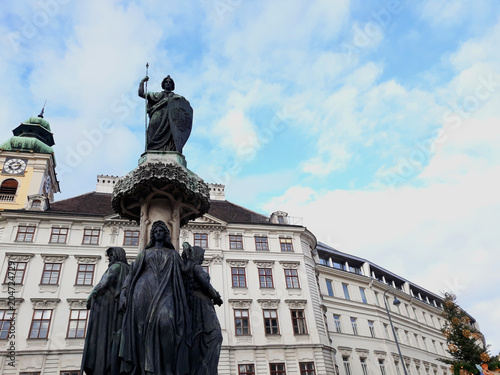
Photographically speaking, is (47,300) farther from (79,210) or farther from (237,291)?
(237,291)

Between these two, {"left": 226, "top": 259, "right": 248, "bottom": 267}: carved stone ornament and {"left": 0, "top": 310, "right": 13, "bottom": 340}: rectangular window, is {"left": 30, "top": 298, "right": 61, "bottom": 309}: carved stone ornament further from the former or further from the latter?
{"left": 226, "top": 259, "right": 248, "bottom": 267}: carved stone ornament

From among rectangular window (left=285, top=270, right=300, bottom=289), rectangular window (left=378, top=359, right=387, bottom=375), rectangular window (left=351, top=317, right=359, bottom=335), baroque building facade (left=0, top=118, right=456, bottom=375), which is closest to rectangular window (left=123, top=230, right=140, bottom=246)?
baroque building facade (left=0, top=118, right=456, bottom=375)

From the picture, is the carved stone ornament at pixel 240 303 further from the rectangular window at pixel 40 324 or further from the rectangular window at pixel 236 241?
the rectangular window at pixel 40 324

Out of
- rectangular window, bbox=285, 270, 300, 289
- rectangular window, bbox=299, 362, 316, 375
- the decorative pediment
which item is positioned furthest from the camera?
the decorative pediment

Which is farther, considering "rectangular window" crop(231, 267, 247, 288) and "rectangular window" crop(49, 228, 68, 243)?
"rectangular window" crop(231, 267, 247, 288)

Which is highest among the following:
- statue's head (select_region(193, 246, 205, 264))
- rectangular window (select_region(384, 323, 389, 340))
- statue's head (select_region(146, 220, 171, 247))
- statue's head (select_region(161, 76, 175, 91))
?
rectangular window (select_region(384, 323, 389, 340))

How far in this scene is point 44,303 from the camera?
2366 centimetres

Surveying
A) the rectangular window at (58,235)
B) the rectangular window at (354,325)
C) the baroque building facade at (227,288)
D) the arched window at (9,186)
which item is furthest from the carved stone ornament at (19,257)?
the rectangular window at (354,325)

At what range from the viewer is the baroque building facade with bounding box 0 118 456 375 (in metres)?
23.2

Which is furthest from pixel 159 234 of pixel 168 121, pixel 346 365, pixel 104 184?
pixel 104 184

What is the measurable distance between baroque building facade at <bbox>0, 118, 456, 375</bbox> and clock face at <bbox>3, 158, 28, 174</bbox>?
95 mm

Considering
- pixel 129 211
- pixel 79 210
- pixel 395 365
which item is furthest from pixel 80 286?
pixel 395 365

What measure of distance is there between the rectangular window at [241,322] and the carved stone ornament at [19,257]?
14115 mm

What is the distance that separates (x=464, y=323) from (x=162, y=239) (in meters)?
31.8
